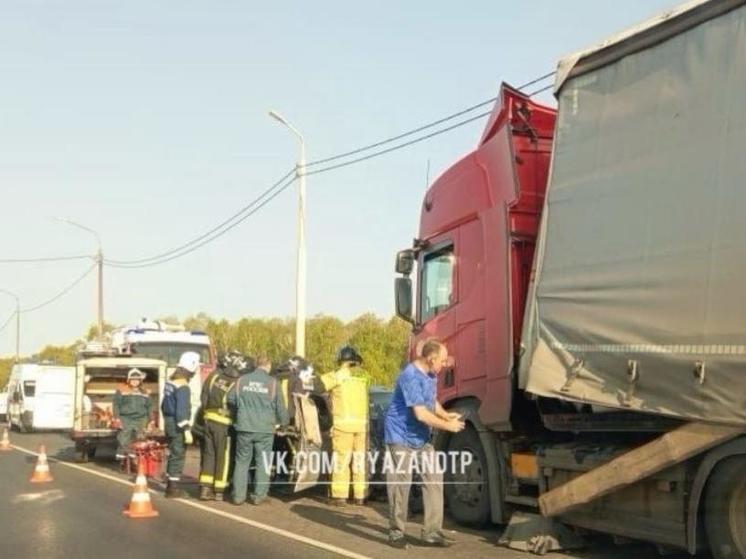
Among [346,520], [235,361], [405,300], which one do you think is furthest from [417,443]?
[235,361]

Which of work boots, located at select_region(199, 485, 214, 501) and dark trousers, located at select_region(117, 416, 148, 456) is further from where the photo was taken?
dark trousers, located at select_region(117, 416, 148, 456)

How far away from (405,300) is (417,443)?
250 centimetres

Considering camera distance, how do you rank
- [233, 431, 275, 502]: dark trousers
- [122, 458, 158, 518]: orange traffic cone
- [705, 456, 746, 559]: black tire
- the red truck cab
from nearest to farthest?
1. [705, 456, 746, 559]: black tire
2. the red truck cab
3. [122, 458, 158, 518]: orange traffic cone
4. [233, 431, 275, 502]: dark trousers

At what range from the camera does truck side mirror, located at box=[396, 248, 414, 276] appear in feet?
33.8

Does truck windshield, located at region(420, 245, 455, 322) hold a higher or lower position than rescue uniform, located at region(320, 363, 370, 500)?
higher

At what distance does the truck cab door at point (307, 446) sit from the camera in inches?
424

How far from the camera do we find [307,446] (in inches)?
431

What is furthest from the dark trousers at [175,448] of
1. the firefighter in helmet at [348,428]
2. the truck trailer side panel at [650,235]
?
the truck trailer side panel at [650,235]

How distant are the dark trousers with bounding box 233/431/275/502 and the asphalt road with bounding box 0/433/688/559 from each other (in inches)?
9.4

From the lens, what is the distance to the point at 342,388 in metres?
10.6

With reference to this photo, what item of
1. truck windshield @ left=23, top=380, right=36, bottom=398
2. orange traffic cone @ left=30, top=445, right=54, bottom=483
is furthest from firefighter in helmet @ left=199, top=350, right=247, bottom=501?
truck windshield @ left=23, top=380, right=36, bottom=398

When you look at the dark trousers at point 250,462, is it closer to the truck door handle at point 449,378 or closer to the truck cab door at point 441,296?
the truck cab door at point 441,296

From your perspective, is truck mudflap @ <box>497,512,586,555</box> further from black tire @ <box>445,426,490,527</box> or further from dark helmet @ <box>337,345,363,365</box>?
dark helmet @ <box>337,345,363,365</box>

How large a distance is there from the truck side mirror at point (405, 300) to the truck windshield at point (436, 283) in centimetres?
13
